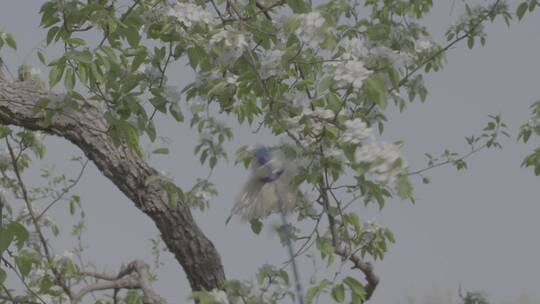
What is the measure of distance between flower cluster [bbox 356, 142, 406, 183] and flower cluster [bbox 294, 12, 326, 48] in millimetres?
280

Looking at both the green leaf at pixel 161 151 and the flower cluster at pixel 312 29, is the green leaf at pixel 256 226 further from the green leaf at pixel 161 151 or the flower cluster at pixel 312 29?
the flower cluster at pixel 312 29

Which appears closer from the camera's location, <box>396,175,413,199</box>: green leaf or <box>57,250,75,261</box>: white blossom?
<box>396,175,413,199</box>: green leaf

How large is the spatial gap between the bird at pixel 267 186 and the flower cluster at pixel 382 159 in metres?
0.32

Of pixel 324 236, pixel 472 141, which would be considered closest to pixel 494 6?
pixel 472 141

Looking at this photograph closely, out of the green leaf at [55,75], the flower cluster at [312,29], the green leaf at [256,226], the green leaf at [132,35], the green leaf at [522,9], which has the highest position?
the green leaf at [522,9]

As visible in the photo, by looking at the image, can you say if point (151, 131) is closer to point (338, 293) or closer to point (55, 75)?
point (55, 75)

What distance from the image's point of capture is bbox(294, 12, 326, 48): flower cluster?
70.8 inches

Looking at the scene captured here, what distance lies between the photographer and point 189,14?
84.5 inches

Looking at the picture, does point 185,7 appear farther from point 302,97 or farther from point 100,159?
point 100,159

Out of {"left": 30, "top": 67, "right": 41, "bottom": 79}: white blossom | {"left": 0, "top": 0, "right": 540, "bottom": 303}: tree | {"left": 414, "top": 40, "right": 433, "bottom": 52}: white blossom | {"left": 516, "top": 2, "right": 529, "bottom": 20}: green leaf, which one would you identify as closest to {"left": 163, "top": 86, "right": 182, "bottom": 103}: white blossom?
{"left": 0, "top": 0, "right": 540, "bottom": 303}: tree

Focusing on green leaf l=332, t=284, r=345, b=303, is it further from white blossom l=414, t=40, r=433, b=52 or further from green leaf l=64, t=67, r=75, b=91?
white blossom l=414, t=40, r=433, b=52

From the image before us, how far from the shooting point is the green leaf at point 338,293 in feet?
6.46

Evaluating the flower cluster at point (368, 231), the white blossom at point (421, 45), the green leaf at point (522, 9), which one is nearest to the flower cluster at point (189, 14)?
the flower cluster at point (368, 231)

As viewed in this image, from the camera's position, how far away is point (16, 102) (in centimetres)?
281
